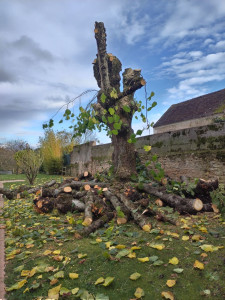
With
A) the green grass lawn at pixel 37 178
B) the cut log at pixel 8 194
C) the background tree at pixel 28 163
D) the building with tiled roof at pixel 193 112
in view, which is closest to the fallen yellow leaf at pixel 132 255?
the cut log at pixel 8 194

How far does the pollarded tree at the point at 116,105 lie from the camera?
6137 millimetres

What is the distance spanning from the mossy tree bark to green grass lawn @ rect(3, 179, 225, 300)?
2751mm

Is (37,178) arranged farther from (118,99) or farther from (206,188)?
(206,188)

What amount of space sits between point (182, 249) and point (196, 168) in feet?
13.7

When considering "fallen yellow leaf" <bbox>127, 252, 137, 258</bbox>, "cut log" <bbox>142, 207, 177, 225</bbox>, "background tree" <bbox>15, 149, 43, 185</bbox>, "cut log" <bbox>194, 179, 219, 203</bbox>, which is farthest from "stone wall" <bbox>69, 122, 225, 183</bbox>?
"background tree" <bbox>15, 149, 43, 185</bbox>

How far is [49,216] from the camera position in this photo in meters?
4.90

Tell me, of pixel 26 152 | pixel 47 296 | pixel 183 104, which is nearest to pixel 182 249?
pixel 47 296

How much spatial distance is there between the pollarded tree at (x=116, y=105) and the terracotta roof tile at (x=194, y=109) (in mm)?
12678

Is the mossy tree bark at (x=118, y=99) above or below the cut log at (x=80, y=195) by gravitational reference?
above

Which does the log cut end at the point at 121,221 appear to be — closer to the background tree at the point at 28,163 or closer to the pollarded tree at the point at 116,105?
the pollarded tree at the point at 116,105

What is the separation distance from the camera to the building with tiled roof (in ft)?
57.9

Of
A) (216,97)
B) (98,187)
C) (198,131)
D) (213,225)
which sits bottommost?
(213,225)

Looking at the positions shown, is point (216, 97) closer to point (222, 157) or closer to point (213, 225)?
point (222, 157)

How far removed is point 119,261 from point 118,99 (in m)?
4.78
